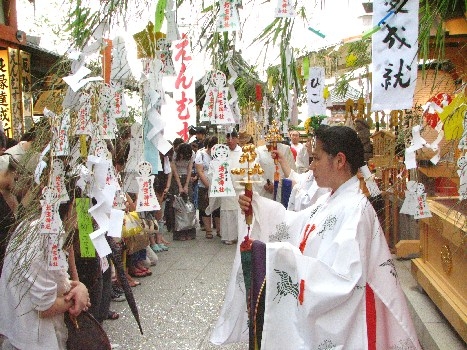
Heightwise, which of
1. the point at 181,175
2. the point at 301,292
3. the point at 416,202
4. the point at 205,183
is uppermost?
the point at 416,202

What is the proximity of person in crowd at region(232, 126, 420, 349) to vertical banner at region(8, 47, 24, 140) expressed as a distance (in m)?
6.05

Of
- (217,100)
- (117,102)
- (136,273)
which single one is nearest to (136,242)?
(136,273)

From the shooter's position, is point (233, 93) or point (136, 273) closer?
point (233, 93)

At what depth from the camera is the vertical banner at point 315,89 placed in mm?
7332

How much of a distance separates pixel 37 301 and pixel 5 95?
6.20 metres

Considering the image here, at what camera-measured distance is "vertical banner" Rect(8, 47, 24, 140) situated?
799 centimetres

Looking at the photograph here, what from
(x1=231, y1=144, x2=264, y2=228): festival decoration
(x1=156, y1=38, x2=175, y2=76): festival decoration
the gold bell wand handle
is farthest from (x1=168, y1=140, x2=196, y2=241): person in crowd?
(x1=156, y1=38, x2=175, y2=76): festival decoration

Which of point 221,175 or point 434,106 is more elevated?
point 434,106

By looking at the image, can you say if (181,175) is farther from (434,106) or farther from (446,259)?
(434,106)

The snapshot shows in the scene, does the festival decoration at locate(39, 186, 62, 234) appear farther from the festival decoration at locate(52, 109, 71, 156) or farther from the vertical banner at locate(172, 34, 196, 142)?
the vertical banner at locate(172, 34, 196, 142)

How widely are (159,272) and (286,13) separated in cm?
567

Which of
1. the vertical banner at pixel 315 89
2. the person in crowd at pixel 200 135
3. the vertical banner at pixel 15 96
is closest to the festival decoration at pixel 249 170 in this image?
the vertical banner at pixel 315 89

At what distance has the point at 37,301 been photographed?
9.57 feet

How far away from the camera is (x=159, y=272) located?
24.5 feet
